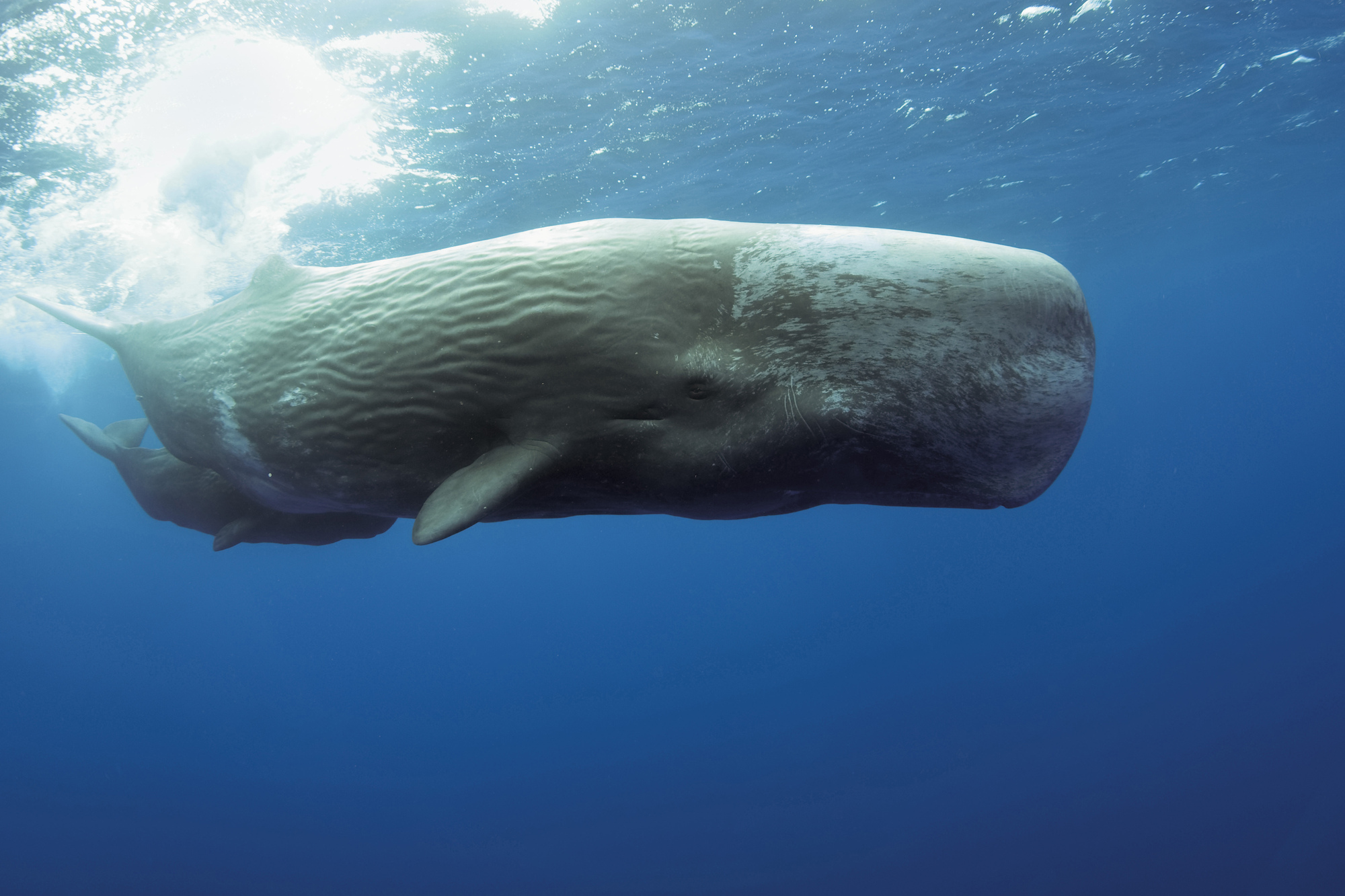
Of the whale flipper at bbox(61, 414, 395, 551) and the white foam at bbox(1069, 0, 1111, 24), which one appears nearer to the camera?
the whale flipper at bbox(61, 414, 395, 551)

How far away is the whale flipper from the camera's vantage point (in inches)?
157

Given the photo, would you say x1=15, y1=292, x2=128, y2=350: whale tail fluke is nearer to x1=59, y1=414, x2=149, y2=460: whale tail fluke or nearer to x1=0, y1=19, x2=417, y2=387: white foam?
x1=59, y1=414, x2=149, y2=460: whale tail fluke

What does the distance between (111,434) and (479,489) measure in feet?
17.2

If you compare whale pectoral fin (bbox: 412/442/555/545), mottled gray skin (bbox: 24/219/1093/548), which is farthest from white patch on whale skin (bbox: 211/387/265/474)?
whale pectoral fin (bbox: 412/442/555/545)

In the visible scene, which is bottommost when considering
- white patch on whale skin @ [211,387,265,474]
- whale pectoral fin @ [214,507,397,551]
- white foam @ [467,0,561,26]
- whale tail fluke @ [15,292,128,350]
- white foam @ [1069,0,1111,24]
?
whale pectoral fin @ [214,507,397,551]

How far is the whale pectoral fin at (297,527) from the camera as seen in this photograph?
12.9ft

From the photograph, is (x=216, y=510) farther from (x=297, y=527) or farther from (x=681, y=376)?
(x=681, y=376)

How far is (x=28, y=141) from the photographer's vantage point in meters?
12.5

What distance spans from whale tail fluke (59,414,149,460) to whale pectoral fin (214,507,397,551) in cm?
155

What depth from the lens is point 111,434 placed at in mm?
5707

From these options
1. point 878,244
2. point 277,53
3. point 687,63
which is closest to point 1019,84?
point 687,63

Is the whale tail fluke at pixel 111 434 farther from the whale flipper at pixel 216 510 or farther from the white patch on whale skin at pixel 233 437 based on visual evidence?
the white patch on whale skin at pixel 233 437

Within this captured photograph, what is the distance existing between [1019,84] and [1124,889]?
20.3 meters

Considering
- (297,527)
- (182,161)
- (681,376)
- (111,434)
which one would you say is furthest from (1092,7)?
(182,161)
